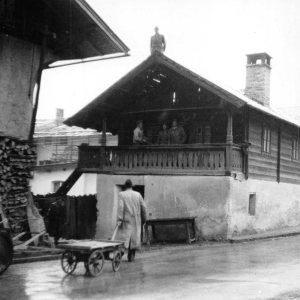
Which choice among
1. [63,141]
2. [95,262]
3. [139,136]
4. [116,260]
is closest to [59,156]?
[63,141]

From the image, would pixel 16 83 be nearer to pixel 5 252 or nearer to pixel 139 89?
pixel 5 252

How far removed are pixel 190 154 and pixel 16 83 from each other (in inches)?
304

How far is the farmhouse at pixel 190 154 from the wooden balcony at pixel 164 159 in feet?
0.12

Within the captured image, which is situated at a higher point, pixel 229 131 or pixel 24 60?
pixel 24 60

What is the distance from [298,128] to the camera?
25.8 meters

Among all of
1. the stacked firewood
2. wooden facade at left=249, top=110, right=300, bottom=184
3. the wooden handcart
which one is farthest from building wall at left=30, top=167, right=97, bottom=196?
the wooden handcart

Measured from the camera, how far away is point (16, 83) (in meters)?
13.4

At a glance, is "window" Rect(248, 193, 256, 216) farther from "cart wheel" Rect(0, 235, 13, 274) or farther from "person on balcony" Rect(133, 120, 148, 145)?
"cart wheel" Rect(0, 235, 13, 274)

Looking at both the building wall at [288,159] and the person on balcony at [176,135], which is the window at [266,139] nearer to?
the building wall at [288,159]

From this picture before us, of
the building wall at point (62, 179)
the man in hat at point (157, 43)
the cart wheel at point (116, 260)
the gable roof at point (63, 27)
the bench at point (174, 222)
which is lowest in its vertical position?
the cart wheel at point (116, 260)

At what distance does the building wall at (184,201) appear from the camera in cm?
1845

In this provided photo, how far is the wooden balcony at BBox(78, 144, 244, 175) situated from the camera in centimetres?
1861

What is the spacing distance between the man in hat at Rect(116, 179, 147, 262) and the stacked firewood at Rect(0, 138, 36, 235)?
8.84ft

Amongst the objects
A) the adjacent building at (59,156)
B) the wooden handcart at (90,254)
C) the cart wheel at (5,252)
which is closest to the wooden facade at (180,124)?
the wooden handcart at (90,254)
